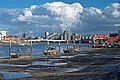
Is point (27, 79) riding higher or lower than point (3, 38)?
lower

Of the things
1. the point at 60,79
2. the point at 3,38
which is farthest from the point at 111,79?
the point at 3,38

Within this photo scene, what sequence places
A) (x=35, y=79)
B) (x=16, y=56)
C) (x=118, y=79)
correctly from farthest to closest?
(x=16, y=56) → (x=35, y=79) → (x=118, y=79)

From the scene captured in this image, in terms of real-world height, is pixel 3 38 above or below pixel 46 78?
above

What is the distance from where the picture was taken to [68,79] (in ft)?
103

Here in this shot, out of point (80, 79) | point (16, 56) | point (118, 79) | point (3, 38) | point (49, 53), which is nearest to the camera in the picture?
point (118, 79)

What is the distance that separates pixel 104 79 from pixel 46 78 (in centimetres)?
848

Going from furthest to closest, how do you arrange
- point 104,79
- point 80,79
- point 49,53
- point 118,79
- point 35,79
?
point 49,53 → point 35,79 → point 80,79 → point 104,79 → point 118,79

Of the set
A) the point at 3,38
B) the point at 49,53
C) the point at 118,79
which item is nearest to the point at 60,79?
the point at 118,79

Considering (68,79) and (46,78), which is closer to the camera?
(68,79)

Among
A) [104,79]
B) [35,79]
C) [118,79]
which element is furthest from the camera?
[35,79]

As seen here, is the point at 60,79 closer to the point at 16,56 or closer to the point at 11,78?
the point at 11,78

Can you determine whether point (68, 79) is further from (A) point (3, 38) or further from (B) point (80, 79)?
(A) point (3, 38)

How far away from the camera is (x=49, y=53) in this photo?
318ft

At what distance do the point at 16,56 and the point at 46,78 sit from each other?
47.0 m
